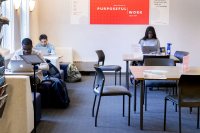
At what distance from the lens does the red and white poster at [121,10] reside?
837 cm

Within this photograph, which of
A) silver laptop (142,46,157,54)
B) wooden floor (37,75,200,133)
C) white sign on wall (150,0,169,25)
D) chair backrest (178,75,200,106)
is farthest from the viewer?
white sign on wall (150,0,169,25)

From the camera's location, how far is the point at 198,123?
434cm

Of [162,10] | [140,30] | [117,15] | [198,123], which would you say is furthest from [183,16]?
[198,123]

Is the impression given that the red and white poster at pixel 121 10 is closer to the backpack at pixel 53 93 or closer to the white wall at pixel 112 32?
the white wall at pixel 112 32

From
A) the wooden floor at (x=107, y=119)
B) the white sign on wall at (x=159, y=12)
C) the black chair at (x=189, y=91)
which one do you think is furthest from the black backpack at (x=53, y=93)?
the white sign on wall at (x=159, y=12)

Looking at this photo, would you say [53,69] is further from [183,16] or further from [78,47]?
[183,16]

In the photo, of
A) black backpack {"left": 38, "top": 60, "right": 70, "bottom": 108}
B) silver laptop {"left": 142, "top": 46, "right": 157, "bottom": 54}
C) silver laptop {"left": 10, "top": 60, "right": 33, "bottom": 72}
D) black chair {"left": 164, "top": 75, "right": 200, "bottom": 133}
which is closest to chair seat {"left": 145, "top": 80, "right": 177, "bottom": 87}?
black chair {"left": 164, "top": 75, "right": 200, "bottom": 133}

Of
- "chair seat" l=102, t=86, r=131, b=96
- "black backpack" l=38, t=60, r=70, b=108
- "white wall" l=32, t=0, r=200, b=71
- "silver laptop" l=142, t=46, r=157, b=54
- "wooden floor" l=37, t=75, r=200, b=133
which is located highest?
"white wall" l=32, t=0, r=200, b=71

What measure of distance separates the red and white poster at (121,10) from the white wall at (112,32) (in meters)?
0.21

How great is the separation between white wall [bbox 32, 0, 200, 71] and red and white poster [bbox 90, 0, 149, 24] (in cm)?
21

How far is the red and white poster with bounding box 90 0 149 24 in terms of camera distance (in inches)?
329

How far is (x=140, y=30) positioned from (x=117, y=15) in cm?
71

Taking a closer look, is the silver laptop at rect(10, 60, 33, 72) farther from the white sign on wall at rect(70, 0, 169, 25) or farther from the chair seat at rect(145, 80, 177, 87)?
the white sign on wall at rect(70, 0, 169, 25)

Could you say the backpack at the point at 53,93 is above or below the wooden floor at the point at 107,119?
above
